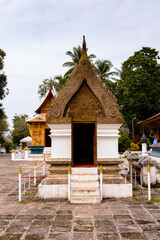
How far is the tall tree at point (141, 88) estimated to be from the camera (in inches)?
1132

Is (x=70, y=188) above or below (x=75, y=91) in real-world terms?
below

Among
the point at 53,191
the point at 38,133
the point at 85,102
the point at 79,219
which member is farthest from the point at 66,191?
the point at 38,133

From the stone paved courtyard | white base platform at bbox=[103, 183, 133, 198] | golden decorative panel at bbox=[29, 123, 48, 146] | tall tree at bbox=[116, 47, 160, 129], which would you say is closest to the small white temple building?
white base platform at bbox=[103, 183, 133, 198]

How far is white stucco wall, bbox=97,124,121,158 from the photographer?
6559 mm

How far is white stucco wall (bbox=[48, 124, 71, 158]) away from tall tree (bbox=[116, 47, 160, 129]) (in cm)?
2368

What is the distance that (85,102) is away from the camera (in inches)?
265

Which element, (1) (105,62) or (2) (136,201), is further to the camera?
(1) (105,62)

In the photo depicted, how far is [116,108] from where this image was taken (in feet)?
21.8

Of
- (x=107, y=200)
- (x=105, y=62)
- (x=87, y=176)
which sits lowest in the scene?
(x=107, y=200)

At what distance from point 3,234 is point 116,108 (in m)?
4.61

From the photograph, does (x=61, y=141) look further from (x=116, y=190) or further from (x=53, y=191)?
(x=116, y=190)

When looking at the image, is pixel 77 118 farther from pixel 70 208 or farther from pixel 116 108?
pixel 70 208

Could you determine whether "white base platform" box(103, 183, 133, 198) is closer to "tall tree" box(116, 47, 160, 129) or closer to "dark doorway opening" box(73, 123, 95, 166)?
"dark doorway opening" box(73, 123, 95, 166)

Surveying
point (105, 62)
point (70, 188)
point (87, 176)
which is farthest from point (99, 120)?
point (105, 62)
